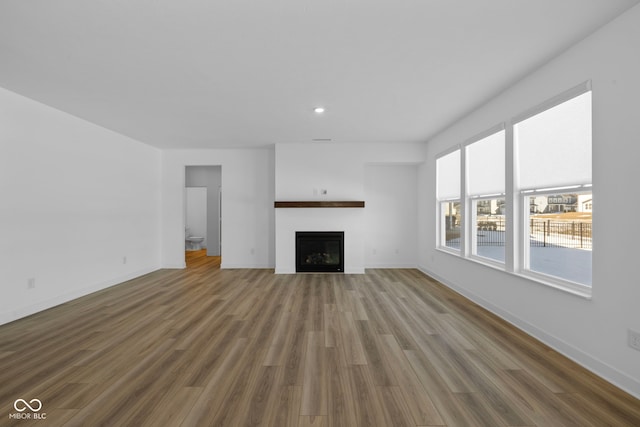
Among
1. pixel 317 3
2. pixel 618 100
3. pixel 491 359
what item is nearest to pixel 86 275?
pixel 317 3

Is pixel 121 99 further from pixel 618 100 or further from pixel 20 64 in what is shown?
pixel 618 100

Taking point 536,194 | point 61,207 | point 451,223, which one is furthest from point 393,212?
point 61,207

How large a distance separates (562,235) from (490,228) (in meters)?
1.19

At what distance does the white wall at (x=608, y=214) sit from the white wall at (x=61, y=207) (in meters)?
5.62

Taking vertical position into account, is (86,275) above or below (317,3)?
below

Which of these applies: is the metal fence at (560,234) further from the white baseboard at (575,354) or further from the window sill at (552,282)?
the white baseboard at (575,354)

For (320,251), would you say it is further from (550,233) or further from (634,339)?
(634,339)

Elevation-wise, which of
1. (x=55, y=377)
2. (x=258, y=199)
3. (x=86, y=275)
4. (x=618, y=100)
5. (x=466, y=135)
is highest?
(x=466, y=135)

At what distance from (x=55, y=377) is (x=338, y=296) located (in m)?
3.02

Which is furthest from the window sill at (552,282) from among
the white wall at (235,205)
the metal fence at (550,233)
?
the white wall at (235,205)

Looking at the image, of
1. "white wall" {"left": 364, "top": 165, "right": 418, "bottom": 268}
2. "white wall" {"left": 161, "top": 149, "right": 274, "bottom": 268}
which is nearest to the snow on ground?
"white wall" {"left": 364, "top": 165, "right": 418, "bottom": 268}

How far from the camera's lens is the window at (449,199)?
464 centimetres

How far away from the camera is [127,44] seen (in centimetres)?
230

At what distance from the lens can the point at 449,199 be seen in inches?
191
